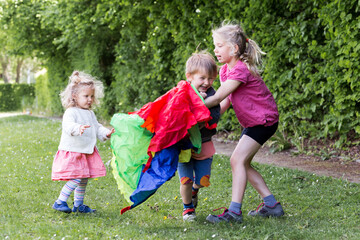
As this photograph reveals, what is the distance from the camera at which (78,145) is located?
4258 millimetres

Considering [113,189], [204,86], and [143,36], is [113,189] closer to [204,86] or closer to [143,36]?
[204,86]

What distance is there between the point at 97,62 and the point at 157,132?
12.1m

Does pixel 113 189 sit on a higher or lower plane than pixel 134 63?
lower

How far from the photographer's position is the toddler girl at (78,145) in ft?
13.7

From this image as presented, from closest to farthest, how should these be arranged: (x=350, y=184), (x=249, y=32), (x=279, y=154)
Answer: (x=350, y=184) < (x=279, y=154) < (x=249, y=32)

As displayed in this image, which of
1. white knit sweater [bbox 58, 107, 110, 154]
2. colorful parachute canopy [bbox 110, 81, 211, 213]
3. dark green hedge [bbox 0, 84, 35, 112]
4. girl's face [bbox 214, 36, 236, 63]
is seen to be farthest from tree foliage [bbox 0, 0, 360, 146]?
dark green hedge [bbox 0, 84, 35, 112]

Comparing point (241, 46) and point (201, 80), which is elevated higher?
point (241, 46)

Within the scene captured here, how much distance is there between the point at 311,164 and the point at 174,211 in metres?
3.09

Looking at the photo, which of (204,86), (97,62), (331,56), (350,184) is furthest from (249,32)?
(97,62)

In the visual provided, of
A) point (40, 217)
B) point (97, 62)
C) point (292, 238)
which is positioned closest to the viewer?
point (292, 238)

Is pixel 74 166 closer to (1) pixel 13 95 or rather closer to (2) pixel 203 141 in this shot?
(2) pixel 203 141

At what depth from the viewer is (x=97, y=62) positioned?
1523cm

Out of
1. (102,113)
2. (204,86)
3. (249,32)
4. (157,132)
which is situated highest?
(249,32)

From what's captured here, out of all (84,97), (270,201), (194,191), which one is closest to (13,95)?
(84,97)
